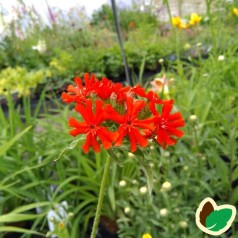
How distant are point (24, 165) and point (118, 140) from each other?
0.91m

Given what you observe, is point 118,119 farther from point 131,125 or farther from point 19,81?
point 19,81

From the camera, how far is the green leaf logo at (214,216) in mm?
373

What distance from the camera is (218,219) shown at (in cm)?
38

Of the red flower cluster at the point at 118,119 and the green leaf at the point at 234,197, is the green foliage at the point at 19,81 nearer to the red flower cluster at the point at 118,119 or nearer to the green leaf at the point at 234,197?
the green leaf at the point at 234,197

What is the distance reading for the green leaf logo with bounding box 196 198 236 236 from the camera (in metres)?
0.37

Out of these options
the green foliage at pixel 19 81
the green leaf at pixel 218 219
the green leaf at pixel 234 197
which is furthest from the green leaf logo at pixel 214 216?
the green foliage at pixel 19 81

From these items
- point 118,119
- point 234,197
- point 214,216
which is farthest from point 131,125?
point 234,197

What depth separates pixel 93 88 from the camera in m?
0.47

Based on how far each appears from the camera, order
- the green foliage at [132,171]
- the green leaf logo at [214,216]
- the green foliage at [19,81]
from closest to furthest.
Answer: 1. the green leaf logo at [214,216]
2. the green foliage at [132,171]
3. the green foliage at [19,81]

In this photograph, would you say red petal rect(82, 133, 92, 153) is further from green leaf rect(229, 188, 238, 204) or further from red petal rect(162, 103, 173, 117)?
green leaf rect(229, 188, 238, 204)

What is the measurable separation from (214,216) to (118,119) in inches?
6.1

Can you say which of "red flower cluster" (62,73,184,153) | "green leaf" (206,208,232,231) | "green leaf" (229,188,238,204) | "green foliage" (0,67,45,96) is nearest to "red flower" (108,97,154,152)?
"red flower cluster" (62,73,184,153)

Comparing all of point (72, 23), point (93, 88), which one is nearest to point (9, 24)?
point (72, 23)

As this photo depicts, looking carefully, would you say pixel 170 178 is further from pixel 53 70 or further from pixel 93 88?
pixel 53 70
